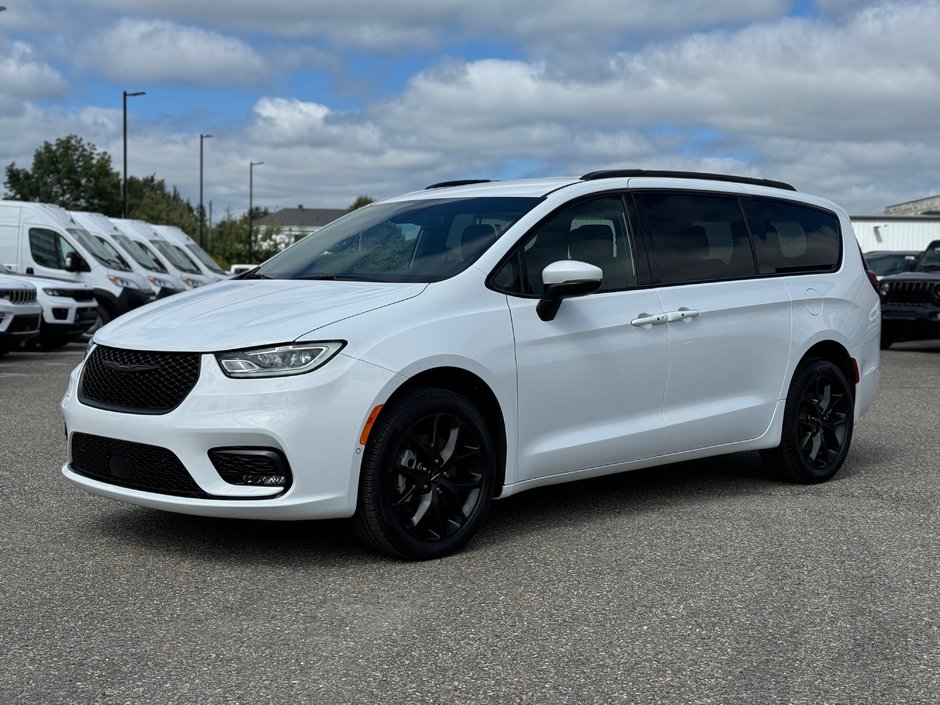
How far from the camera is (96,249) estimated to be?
21.1 metres

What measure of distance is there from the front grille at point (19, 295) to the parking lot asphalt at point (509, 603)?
9356 mm

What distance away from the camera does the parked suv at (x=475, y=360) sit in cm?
524

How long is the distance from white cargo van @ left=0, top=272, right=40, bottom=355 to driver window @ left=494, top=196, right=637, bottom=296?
11.3 metres

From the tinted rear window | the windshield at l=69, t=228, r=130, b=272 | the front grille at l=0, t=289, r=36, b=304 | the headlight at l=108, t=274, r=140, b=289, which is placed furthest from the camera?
the windshield at l=69, t=228, r=130, b=272

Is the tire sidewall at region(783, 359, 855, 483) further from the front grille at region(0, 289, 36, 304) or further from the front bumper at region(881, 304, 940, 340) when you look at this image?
the front bumper at region(881, 304, 940, 340)

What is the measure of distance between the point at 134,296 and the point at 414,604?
636 inches

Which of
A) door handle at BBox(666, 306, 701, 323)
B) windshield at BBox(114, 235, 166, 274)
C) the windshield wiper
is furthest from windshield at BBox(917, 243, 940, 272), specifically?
the windshield wiper

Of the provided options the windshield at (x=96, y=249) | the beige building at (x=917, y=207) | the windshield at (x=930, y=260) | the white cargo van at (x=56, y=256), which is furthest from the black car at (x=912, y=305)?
the beige building at (x=917, y=207)

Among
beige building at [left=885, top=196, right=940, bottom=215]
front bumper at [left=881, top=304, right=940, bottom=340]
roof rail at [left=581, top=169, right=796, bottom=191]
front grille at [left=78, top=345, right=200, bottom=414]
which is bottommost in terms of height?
front bumper at [left=881, top=304, right=940, bottom=340]

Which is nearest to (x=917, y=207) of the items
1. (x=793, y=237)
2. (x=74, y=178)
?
(x=74, y=178)

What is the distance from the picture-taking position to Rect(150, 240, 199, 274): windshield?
26359mm

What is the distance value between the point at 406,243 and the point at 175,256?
70.3ft

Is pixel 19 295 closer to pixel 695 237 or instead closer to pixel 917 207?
pixel 695 237

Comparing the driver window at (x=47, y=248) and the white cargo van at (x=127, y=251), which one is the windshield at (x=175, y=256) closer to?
the white cargo van at (x=127, y=251)
